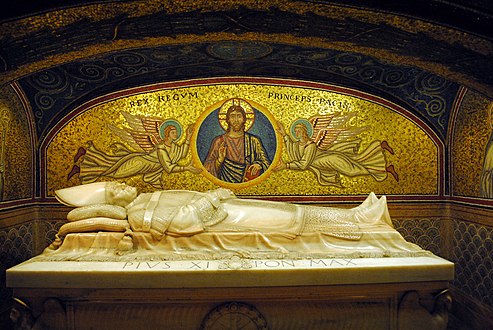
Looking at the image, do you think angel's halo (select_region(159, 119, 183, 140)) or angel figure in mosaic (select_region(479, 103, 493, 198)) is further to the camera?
angel's halo (select_region(159, 119, 183, 140))

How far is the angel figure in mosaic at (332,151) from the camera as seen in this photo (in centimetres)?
548

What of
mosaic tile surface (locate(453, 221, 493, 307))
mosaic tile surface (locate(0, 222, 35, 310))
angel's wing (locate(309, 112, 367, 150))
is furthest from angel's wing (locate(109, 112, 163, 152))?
mosaic tile surface (locate(453, 221, 493, 307))

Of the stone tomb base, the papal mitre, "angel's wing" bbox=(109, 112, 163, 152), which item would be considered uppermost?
"angel's wing" bbox=(109, 112, 163, 152)

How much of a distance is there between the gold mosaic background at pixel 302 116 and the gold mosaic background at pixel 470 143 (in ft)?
1.02

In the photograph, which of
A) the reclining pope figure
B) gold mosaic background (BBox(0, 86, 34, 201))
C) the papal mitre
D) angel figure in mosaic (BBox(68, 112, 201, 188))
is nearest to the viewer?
the reclining pope figure

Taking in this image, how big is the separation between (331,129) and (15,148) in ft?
13.3

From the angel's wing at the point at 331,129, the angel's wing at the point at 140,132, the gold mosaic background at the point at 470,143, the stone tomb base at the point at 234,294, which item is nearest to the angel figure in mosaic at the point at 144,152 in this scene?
the angel's wing at the point at 140,132

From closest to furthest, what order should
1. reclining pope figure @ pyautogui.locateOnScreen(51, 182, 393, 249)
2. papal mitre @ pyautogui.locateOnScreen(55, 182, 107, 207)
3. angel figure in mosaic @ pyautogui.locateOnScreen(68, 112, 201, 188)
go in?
reclining pope figure @ pyautogui.locateOnScreen(51, 182, 393, 249) → papal mitre @ pyautogui.locateOnScreen(55, 182, 107, 207) → angel figure in mosaic @ pyautogui.locateOnScreen(68, 112, 201, 188)

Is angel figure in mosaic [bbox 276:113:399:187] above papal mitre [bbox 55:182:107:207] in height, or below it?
above

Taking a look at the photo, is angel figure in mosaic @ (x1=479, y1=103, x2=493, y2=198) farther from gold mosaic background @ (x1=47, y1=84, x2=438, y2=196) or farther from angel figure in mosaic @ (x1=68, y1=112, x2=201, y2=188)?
angel figure in mosaic @ (x1=68, y1=112, x2=201, y2=188)

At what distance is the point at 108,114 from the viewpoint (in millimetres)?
5363

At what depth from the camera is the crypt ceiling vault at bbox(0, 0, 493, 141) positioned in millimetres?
3002

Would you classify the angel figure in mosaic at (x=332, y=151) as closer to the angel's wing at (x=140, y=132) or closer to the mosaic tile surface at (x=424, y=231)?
the mosaic tile surface at (x=424, y=231)

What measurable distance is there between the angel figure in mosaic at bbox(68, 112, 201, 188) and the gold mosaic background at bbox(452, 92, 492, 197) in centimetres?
344
